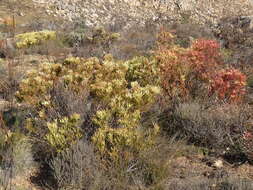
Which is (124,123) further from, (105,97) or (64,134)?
(64,134)

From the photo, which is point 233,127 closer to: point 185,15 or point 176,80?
point 176,80

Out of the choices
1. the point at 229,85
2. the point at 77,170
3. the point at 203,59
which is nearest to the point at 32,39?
the point at 203,59

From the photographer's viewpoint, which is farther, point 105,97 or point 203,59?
point 203,59

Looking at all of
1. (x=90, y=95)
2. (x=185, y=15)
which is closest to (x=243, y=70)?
(x=90, y=95)

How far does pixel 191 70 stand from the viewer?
627cm

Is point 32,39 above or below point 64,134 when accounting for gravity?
below

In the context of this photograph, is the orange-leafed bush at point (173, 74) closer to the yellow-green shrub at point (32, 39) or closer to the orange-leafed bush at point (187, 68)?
the orange-leafed bush at point (187, 68)

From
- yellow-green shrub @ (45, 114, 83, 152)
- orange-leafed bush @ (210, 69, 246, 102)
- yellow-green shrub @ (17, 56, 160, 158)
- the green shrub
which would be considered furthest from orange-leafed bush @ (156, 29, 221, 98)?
the green shrub

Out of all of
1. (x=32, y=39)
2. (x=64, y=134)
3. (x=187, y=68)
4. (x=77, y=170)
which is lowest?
(x=32, y=39)

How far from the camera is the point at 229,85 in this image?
5.86m

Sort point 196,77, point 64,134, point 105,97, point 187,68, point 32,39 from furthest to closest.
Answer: point 32,39
point 196,77
point 187,68
point 105,97
point 64,134

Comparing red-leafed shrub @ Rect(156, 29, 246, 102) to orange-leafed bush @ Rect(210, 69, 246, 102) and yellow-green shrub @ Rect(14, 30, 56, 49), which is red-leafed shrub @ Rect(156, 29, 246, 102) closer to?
orange-leafed bush @ Rect(210, 69, 246, 102)

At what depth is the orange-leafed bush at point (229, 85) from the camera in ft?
19.3

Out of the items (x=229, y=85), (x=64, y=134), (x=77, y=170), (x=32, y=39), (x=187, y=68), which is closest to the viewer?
(x=77, y=170)
